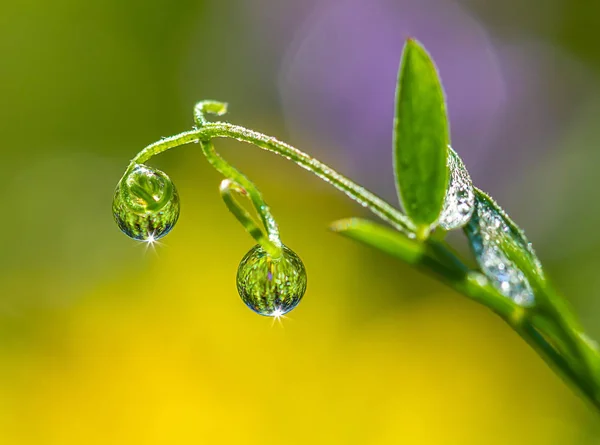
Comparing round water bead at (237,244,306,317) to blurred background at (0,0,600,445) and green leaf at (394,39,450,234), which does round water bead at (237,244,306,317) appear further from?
blurred background at (0,0,600,445)

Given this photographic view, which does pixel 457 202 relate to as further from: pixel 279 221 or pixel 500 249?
pixel 279 221

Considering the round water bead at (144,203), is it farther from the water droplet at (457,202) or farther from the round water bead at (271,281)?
the water droplet at (457,202)

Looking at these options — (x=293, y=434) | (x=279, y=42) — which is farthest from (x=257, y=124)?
(x=293, y=434)

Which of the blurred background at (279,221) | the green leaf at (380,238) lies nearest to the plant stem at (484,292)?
the green leaf at (380,238)

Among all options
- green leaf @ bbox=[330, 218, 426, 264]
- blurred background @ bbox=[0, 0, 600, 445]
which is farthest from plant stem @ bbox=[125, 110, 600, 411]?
blurred background @ bbox=[0, 0, 600, 445]

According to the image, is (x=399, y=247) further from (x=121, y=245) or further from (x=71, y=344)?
(x=121, y=245)

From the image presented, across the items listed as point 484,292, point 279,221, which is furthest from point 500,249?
point 279,221

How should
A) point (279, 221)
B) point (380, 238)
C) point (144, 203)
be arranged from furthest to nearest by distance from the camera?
point (279, 221) < point (144, 203) < point (380, 238)
